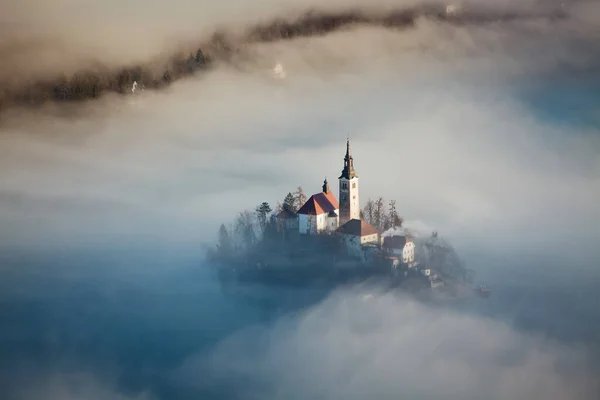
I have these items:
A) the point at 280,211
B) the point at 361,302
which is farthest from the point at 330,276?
the point at 280,211

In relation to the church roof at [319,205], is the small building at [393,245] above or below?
below

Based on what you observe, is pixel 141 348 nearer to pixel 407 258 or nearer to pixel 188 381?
pixel 188 381

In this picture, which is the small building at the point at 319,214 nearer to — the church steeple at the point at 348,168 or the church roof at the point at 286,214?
the church roof at the point at 286,214

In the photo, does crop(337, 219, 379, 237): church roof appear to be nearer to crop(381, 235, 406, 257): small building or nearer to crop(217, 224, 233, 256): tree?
crop(381, 235, 406, 257): small building

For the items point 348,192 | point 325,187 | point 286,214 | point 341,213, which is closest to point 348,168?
point 348,192

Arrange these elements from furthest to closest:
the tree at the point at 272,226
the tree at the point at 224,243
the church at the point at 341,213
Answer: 1. the tree at the point at 224,243
2. the tree at the point at 272,226
3. the church at the point at 341,213

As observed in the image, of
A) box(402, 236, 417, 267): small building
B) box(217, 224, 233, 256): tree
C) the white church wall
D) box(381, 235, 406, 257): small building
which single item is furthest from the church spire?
box(217, 224, 233, 256): tree

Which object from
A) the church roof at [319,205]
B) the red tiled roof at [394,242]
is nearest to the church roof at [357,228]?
the red tiled roof at [394,242]
